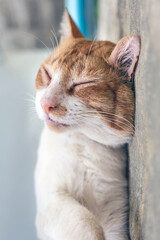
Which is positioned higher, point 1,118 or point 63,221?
point 1,118

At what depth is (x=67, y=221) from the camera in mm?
908

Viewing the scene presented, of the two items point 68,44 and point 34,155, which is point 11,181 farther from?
point 68,44

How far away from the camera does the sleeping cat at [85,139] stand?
0.90m

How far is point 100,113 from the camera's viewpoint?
91 centimetres

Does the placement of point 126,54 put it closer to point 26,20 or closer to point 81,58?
point 81,58

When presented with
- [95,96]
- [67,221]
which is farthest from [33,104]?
[67,221]

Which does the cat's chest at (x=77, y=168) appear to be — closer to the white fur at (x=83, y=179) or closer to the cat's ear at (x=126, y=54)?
the white fur at (x=83, y=179)

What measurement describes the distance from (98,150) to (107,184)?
0.13 meters

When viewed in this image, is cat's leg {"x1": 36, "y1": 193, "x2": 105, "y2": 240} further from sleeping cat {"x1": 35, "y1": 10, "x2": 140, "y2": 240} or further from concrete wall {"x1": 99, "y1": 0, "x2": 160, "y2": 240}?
concrete wall {"x1": 99, "y1": 0, "x2": 160, "y2": 240}

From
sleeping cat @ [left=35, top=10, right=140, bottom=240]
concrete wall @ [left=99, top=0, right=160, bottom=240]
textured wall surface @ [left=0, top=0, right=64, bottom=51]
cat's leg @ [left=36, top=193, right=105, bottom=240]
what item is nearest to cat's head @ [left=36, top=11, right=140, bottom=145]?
sleeping cat @ [left=35, top=10, right=140, bottom=240]

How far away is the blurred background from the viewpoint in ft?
1.92

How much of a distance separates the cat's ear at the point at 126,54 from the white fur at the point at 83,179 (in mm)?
193

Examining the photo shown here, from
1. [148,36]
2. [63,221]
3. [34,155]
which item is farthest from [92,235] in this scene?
[34,155]

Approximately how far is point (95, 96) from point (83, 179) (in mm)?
322
